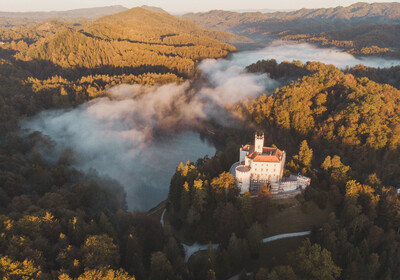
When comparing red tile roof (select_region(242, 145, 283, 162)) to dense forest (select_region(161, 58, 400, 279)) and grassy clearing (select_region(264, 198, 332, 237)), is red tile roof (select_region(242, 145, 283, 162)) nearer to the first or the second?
dense forest (select_region(161, 58, 400, 279))

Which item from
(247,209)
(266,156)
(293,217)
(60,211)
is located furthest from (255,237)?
(60,211)

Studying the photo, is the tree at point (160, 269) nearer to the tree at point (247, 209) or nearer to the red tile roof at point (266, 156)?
the tree at point (247, 209)

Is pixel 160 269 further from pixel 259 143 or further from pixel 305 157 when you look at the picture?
pixel 305 157

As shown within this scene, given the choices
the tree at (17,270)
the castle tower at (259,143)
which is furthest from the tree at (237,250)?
the tree at (17,270)

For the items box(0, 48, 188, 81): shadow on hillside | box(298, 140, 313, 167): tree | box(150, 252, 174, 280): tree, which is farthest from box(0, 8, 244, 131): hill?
box(298, 140, 313, 167): tree

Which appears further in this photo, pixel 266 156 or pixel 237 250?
pixel 266 156

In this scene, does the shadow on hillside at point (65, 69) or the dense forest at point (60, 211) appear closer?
the dense forest at point (60, 211)
